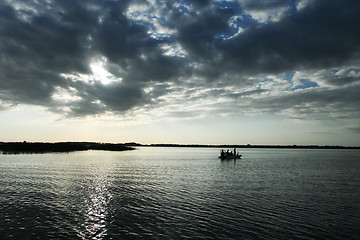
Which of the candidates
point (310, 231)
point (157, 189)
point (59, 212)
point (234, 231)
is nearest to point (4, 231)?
point (59, 212)

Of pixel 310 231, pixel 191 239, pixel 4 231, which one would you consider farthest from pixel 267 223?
pixel 4 231

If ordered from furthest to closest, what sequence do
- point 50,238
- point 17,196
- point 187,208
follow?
point 17,196
point 187,208
point 50,238

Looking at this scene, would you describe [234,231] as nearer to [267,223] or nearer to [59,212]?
[267,223]

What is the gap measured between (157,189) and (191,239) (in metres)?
17.1

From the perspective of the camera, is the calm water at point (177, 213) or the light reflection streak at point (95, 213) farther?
the calm water at point (177, 213)

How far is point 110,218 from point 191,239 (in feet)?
24.9

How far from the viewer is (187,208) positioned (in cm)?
2198

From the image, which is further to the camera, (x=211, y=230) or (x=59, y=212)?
(x=59, y=212)

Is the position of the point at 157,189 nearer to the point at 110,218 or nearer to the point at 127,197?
the point at 127,197

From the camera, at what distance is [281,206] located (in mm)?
23047

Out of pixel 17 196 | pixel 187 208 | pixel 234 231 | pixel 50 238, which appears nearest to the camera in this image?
pixel 50 238

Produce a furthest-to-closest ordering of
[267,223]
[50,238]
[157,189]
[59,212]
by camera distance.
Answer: [157,189] → [59,212] → [267,223] → [50,238]

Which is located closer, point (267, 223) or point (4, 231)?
point (4, 231)

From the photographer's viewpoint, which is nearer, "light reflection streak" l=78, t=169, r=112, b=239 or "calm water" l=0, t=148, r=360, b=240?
"light reflection streak" l=78, t=169, r=112, b=239
